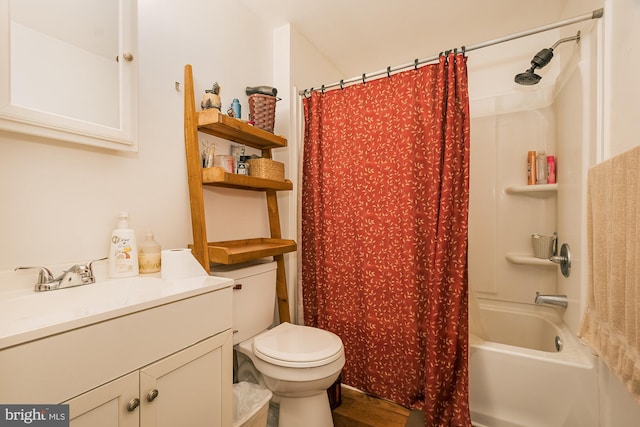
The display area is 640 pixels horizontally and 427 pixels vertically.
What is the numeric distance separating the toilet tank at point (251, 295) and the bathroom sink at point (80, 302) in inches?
12.8

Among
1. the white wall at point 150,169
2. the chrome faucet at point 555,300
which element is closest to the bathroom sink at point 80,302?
the white wall at point 150,169

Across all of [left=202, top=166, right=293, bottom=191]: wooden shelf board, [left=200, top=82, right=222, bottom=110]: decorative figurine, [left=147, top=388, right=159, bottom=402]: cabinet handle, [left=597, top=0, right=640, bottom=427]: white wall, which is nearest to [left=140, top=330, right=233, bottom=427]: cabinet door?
Answer: [left=147, top=388, right=159, bottom=402]: cabinet handle

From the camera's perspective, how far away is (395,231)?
5.39 feet

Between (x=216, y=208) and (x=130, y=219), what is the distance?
44 centimetres

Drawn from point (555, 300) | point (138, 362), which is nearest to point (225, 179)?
point (138, 362)

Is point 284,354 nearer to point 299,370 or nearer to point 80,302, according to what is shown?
point 299,370

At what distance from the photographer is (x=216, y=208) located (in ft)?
5.00

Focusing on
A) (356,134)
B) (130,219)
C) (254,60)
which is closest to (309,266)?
(356,134)

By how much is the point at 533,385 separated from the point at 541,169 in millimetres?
1393

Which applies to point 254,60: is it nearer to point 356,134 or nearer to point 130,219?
point 356,134

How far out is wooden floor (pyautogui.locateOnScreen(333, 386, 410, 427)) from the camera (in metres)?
1.51

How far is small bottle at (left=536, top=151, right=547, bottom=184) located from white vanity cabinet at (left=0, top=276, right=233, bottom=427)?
215 cm

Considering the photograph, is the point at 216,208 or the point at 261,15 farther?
the point at 261,15

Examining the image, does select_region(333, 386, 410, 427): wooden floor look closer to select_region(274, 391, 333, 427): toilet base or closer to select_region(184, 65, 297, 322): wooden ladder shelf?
select_region(274, 391, 333, 427): toilet base
